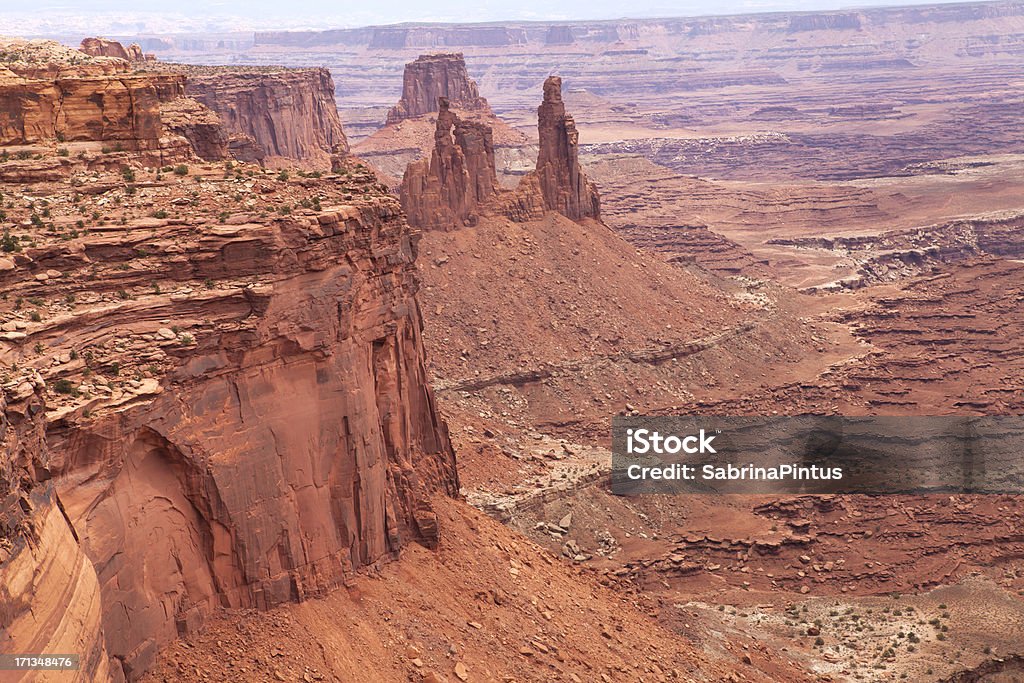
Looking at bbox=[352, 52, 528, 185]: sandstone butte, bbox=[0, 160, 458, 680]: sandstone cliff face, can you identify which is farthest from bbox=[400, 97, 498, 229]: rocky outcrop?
bbox=[352, 52, 528, 185]: sandstone butte

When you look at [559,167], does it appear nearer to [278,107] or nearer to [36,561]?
[278,107]

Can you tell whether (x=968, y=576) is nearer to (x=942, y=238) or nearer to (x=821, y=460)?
(x=821, y=460)

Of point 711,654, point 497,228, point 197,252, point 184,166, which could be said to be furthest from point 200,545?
point 497,228

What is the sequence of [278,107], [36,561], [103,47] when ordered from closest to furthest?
[36,561] < [103,47] < [278,107]

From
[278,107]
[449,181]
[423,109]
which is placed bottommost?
[423,109]

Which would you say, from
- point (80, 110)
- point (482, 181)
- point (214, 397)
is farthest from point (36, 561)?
point (482, 181)

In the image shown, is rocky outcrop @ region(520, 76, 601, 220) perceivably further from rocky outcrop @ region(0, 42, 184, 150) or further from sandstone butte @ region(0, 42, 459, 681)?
sandstone butte @ region(0, 42, 459, 681)

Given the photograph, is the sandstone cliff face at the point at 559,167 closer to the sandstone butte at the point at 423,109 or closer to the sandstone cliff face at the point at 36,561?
the sandstone cliff face at the point at 36,561
